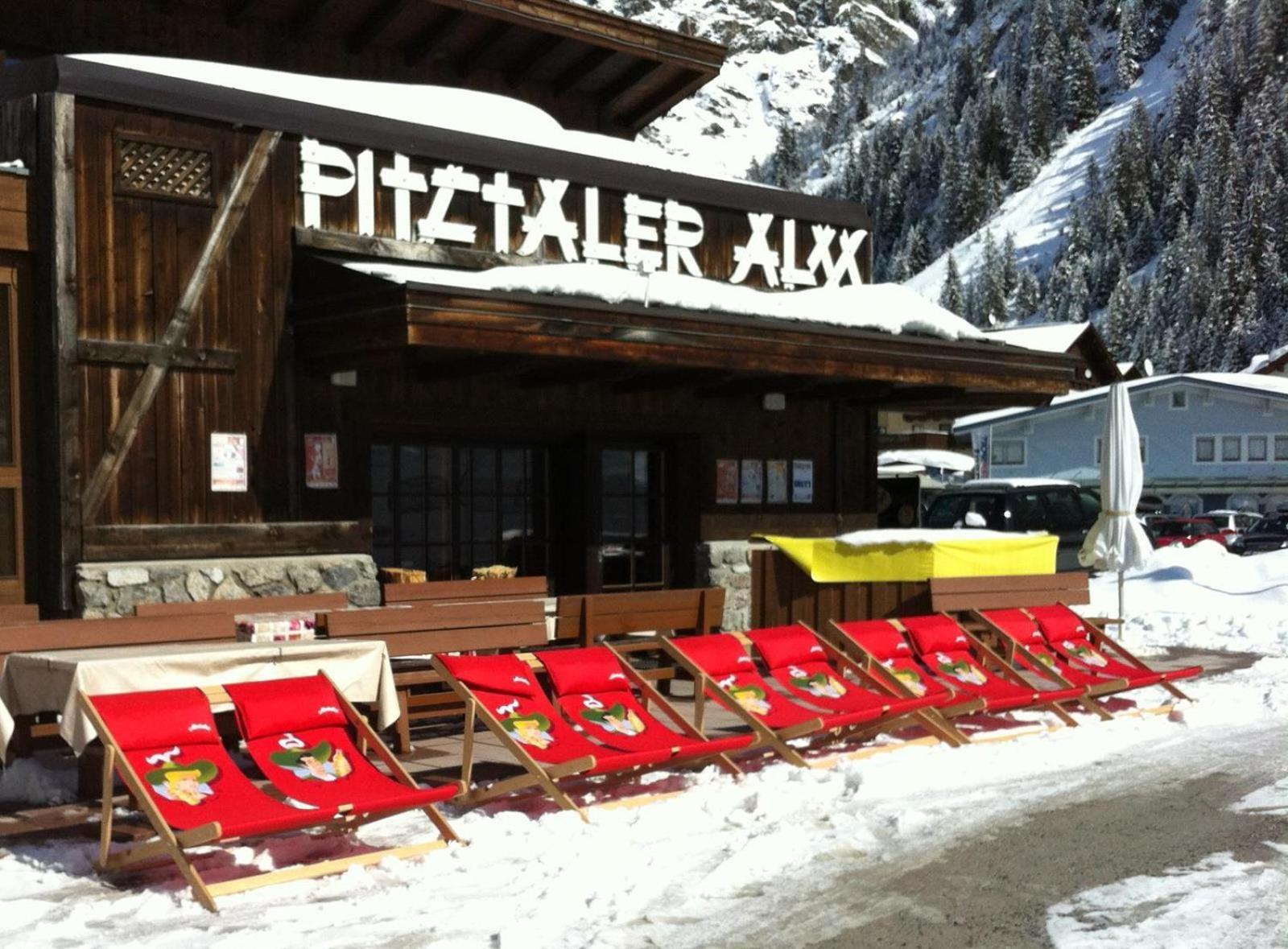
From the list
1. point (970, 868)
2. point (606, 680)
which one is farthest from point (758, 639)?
point (970, 868)

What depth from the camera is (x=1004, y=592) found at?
12.9m

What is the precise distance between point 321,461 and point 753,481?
4.79 meters

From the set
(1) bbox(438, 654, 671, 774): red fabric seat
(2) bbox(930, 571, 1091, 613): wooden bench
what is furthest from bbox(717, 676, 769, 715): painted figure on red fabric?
(2) bbox(930, 571, 1091, 613): wooden bench

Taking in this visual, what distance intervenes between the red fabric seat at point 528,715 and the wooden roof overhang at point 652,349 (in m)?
3.31

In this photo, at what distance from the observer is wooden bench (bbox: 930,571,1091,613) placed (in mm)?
12492

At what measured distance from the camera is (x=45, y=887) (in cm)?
607

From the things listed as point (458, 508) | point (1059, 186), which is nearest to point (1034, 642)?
point (458, 508)

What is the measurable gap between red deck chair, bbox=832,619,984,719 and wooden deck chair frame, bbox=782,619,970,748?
0.06 metres

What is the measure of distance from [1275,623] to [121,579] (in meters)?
11.8

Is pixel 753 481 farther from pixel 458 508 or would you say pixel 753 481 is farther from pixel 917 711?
pixel 917 711

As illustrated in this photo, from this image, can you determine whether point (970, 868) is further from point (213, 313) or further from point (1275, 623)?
point (1275, 623)

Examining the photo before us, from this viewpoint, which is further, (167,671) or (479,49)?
(479,49)

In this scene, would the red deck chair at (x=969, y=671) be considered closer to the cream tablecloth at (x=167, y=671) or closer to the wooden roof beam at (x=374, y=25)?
the cream tablecloth at (x=167, y=671)

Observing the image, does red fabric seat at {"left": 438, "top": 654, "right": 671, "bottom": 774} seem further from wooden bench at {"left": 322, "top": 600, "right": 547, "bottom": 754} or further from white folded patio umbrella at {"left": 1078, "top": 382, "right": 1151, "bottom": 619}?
white folded patio umbrella at {"left": 1078, "top": 382, "right": 1151, "bottom": 619}
